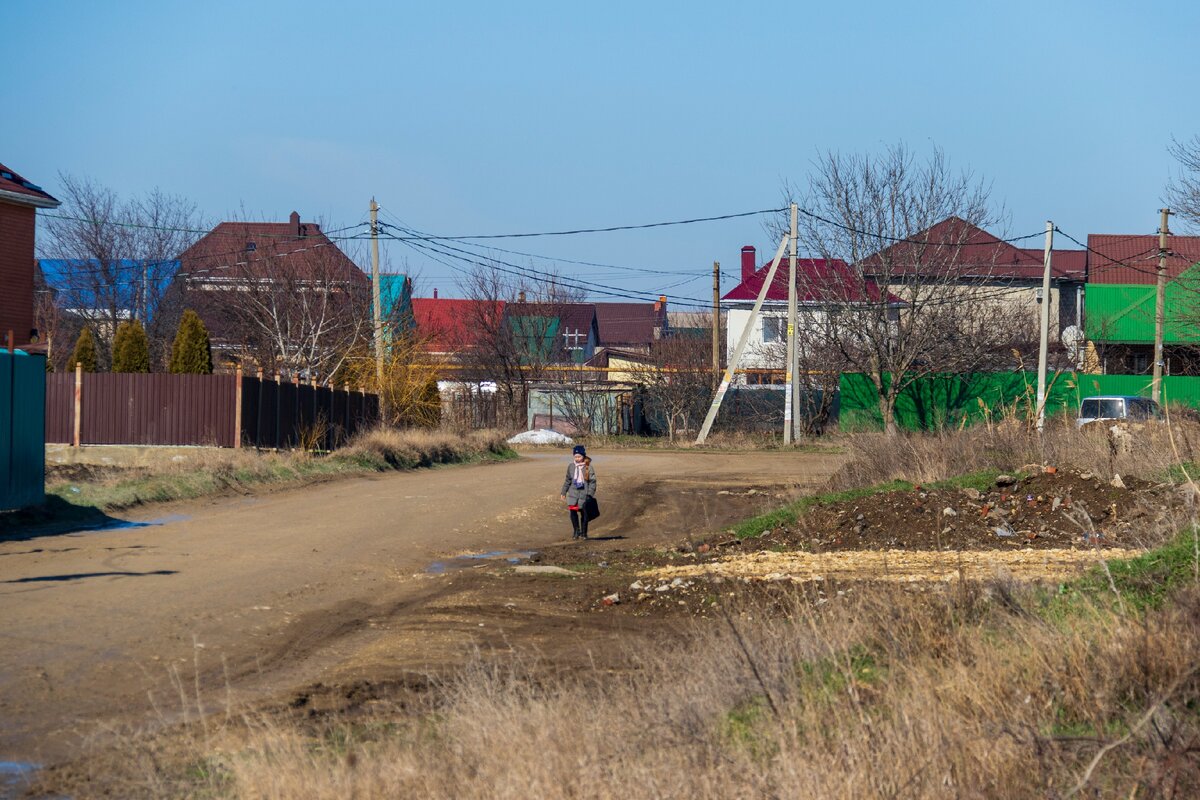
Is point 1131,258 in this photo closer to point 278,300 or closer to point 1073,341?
point 1073,341

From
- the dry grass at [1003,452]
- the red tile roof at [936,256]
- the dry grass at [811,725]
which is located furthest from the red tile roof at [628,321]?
the dry grass at [811,725]

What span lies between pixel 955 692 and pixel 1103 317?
48.9m

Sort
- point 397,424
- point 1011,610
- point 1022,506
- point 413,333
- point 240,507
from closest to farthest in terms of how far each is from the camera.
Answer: point 1011,610 → point 1022,506 → point 240,507 → point 397,424 → point 413,333

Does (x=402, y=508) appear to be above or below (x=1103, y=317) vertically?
below

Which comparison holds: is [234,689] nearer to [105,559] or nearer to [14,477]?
[105,559]

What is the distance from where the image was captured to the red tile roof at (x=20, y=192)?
26578mm

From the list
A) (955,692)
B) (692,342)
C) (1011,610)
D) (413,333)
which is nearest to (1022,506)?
(1011,610)

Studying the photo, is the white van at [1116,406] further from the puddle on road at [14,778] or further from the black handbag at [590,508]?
the puddle on road at [14,778]

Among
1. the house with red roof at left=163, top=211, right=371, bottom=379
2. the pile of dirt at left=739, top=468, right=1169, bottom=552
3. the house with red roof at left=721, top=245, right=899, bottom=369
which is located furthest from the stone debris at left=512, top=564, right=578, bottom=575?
the house with red roof at left=721, top=245, right=899, bottom=369

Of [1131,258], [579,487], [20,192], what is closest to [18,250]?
[20,192]

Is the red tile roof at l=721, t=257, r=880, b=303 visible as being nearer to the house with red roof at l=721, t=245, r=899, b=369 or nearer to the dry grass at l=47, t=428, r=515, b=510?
the house with red roof at l=721, t=245, r=899, b=369

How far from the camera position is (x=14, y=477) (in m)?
15.7

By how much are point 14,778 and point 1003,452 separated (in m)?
16.4

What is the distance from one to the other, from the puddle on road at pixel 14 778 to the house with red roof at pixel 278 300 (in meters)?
30.1
